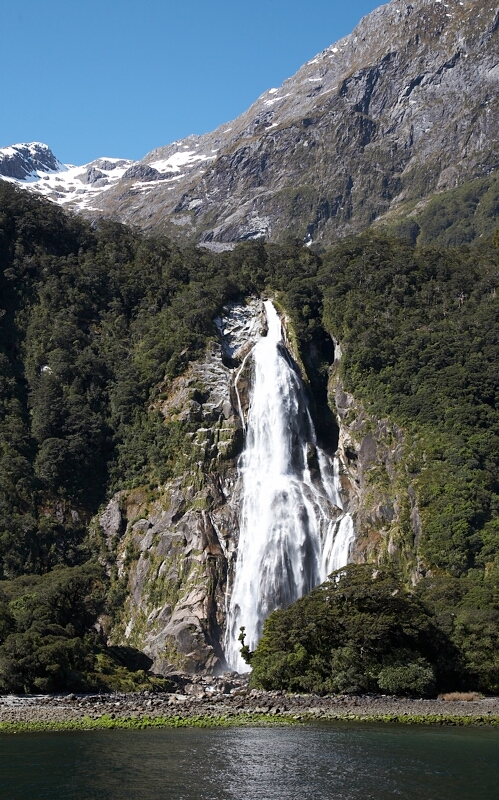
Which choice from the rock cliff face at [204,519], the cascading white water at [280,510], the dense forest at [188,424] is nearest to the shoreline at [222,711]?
the dense forest at [188,424]

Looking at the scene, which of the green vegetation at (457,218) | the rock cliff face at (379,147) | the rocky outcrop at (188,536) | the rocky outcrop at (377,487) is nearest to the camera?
the rocky outcrop at (188,536)

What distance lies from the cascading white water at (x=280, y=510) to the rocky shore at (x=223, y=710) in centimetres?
1911

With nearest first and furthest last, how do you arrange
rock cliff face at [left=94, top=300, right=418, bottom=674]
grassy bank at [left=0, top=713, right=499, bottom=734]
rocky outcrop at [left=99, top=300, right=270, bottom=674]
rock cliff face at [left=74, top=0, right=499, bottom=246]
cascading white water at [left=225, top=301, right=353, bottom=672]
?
grassy bank at [left=0, top=713, right=499, bottom=734] → rocky outcrop at [left=99, top=300, right=270, bottom=674] → rock cliff face at [left=94, top=300, right=418, bottom=674] → cascading white water at [left=225, top=301, right=353, bottom=672] → rock cliff face at [left=74, top=0, right=499, bottom=246]

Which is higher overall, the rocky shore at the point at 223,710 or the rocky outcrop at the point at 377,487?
the rocky outcrop at the point at 377,487

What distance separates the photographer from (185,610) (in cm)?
6481

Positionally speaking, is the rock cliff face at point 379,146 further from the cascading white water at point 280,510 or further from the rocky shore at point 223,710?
the rocky shore at point 223,710

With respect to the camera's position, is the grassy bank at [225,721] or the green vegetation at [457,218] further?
the green vegetation at [457,218]

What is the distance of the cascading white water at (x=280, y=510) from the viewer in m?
67.0

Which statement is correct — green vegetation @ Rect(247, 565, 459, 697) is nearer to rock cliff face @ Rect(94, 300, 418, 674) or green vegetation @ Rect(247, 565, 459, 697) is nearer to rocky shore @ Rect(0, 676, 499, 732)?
rocky shore @ Rect(0, 676, 499, 732)

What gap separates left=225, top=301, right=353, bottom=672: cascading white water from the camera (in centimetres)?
6700

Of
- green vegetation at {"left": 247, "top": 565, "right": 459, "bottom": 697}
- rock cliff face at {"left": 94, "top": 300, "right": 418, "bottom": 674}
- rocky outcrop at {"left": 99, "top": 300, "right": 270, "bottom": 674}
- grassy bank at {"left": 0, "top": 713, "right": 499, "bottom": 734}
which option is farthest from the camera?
rock cliff face at {"left": 94, "top": 300, "right": 418, "bottom": 674}

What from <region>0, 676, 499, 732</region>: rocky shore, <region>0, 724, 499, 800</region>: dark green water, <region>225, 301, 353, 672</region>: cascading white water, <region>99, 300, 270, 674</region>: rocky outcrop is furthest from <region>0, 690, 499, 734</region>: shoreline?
<region>225, 301, 353, 672</region>: cascading white water

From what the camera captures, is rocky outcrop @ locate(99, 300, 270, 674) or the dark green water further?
rocky outcrop @ locate(99, 300, 270, 674)

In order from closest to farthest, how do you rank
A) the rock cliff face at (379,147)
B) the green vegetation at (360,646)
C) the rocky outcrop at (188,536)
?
1. the green vegetation at (360,646)
2. the rocky outcrop at (188,536)
3. the rock cliff face at (379,147)
